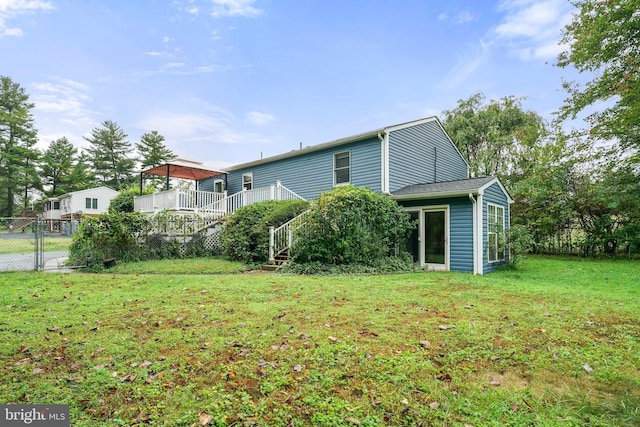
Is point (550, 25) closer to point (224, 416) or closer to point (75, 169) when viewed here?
point (224, 416)

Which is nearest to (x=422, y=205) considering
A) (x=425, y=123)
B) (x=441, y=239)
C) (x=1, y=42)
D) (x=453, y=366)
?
(x=441, y=239)

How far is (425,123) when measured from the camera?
13461 millimetres

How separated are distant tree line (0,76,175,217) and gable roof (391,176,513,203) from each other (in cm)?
3442

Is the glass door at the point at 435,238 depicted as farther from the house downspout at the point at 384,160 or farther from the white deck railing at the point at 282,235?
the white deck railing at the point at 282,235

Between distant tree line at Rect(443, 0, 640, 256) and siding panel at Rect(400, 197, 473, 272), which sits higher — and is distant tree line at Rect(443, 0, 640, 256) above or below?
above

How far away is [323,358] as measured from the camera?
3.06 meters

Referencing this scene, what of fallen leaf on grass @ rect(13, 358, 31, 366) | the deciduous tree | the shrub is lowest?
fallen leaf on grass @ rect(13, 358, 31, 366)

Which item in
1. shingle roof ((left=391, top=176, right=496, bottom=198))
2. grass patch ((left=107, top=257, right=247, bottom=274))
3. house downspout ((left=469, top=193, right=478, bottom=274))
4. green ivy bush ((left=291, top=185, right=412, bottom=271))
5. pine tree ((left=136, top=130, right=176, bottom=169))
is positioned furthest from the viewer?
pine tree ((left=136, top=130, right=176, bottom=169))

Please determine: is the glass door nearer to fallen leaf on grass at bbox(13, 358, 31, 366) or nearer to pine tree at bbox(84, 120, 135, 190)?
fallen leaf on grass at bbox(13, 358, 31, 366)

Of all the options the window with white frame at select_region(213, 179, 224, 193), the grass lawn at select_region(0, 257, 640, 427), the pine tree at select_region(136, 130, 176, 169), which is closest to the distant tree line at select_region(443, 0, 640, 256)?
the grass lawn at select_region(0, 257, 640, 427)

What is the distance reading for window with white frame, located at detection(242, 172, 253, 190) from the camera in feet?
56.2

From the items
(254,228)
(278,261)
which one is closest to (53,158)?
(254,228)

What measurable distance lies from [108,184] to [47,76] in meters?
33.6

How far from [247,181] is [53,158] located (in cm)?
3442
